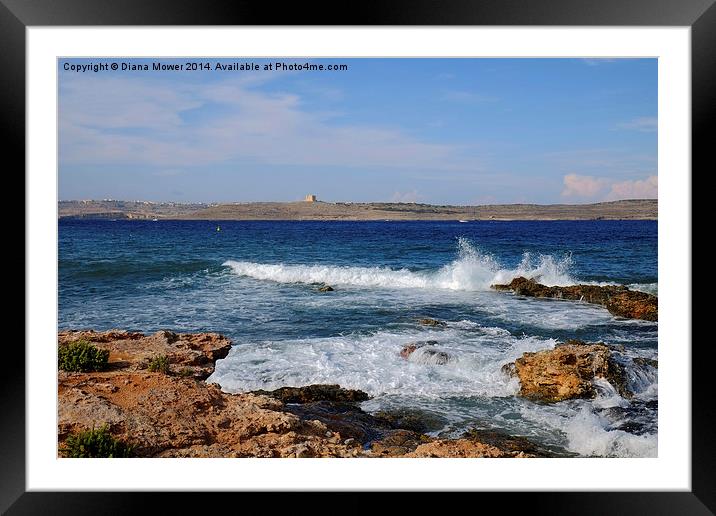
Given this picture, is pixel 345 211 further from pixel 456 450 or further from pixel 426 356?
Result: pixel 456 450

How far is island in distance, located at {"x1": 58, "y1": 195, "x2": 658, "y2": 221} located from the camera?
11.5 metres

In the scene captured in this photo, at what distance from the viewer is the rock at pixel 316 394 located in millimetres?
3975

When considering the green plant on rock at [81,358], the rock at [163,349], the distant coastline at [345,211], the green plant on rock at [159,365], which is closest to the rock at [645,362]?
the rock at [163,349]

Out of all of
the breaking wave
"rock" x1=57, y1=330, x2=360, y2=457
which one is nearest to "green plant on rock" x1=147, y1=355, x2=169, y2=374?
"rock" x1=57, y1=330, x2=360, y2=457

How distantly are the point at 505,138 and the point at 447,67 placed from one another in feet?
7.18

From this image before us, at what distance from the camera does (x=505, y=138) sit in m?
9.49

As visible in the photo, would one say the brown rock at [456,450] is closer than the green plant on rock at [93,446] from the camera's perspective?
No

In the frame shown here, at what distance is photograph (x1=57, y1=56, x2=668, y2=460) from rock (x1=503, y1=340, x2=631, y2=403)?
0.05 ft

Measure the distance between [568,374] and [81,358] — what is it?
11.9 feet

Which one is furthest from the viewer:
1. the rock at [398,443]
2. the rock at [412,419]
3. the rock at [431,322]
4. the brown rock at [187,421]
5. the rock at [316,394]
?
the rock at [431,322]

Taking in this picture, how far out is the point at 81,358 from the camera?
361 centimetres

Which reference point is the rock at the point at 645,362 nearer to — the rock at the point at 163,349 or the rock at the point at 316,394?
the rock at the point at 316,394

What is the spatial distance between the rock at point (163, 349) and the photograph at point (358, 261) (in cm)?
3
